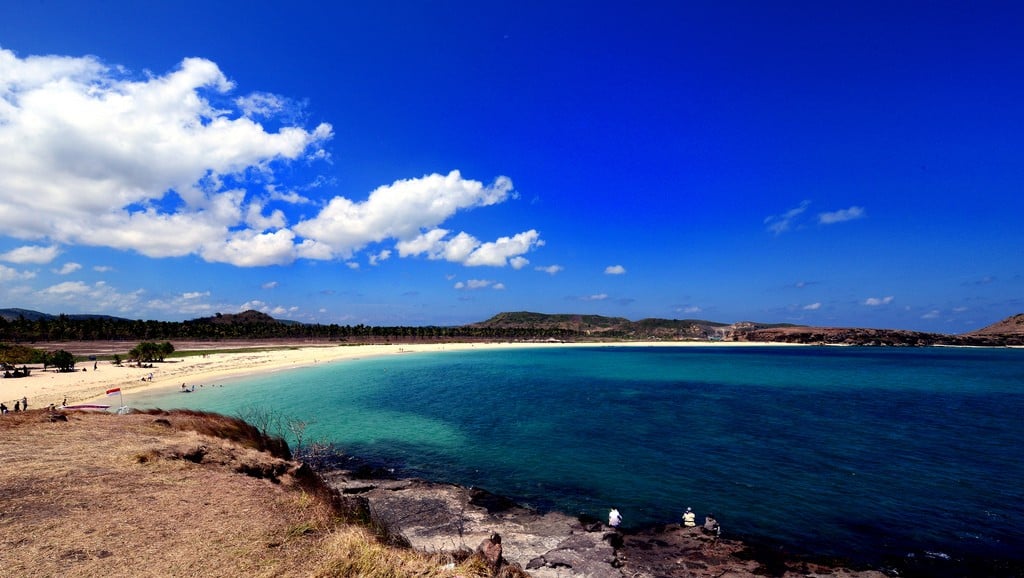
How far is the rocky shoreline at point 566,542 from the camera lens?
11.8 metres

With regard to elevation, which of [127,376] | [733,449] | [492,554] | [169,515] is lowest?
[733,449]

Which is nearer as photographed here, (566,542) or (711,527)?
(566,542)

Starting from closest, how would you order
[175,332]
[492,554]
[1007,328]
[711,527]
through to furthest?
[492,554] < [711,527] < [175,332] < [1007,328]

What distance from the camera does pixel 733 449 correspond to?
23.7m

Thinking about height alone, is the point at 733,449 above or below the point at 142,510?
below

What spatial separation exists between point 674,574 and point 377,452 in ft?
54.7

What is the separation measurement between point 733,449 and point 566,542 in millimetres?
14787

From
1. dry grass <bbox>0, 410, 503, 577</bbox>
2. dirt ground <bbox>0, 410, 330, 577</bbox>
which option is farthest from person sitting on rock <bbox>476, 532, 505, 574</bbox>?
dirt ground <bbox>0, 410, 330, 577</bbox>

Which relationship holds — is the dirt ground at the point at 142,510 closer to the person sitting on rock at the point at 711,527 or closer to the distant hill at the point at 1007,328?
the person sitting on rock at the point at 711,527

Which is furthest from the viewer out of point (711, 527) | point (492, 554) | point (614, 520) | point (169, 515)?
point (614, 520)

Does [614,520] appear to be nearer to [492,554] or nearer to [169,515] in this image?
[492,554]

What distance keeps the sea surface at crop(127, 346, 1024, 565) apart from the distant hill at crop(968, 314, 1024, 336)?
568 ft

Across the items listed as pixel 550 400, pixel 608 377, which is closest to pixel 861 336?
pixel 608 377

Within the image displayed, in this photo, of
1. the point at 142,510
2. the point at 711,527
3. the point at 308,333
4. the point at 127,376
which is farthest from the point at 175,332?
the point at 711,527
